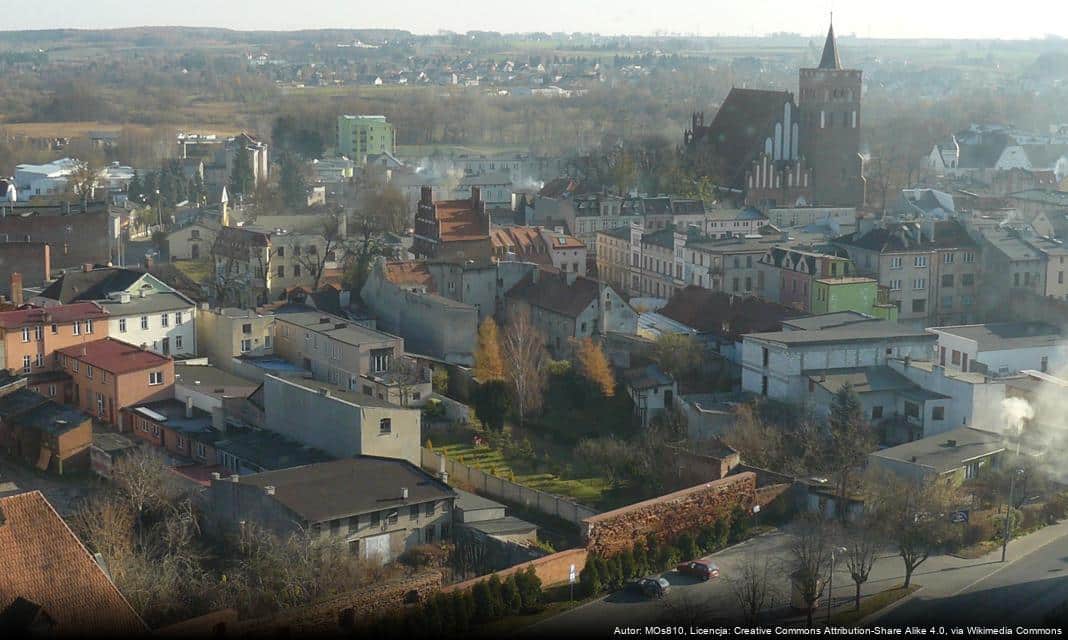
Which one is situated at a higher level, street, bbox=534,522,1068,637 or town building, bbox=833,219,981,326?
town building, bbox=833,219,981,326

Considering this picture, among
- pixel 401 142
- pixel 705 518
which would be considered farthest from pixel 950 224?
pixel 401 142

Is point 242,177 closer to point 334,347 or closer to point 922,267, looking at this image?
point 922,267

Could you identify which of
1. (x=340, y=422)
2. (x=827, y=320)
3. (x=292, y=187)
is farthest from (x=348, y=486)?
(x=292, y=187)

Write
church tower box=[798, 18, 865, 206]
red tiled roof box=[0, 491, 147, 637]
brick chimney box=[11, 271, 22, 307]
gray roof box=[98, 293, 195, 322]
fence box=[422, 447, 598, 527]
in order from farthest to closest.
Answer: church tower box=[798, 18, 865, 206], brick chimney box=[11, 271, 22, 307], gray roof box=[98, 293, 195, 322], fence box=[422, 447, 598, 527], red tiled roof box=[0, 491, 147, 637]

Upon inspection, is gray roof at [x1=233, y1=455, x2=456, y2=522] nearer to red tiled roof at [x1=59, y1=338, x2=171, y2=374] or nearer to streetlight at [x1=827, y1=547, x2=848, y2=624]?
streetlight at [x1=827, y1=547, x2=848, y2=624]

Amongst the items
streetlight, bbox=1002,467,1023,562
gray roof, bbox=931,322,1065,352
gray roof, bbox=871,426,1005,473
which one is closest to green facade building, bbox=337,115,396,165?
gray roof, bbox=931,322,1065,352

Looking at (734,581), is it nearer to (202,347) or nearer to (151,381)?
(151,381)
